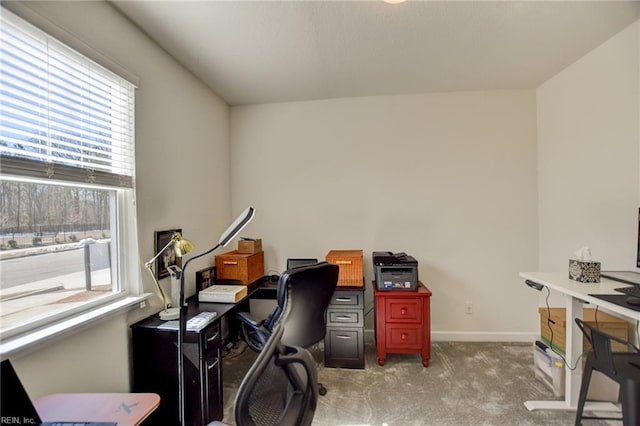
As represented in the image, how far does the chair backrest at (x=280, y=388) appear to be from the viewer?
607 mm

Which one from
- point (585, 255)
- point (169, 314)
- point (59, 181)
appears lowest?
point (169, 314)

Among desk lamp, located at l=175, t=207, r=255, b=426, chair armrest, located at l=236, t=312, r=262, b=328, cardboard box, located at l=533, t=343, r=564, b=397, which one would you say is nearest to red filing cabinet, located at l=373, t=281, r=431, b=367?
cardboard box, located at l=533, t=343, r=564, b=397

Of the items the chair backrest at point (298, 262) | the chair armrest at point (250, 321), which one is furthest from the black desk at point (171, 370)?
the chair backrest at point (298, 262)

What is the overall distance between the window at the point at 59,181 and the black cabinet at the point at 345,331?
5.49 ft

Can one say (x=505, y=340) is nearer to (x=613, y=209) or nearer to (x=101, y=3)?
(x=613, y=209)

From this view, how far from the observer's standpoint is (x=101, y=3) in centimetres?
158

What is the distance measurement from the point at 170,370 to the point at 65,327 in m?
0.63

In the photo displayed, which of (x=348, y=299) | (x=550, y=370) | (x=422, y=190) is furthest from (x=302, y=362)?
(x=422, y=190)

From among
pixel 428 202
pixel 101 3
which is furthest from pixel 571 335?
pixel 101 3

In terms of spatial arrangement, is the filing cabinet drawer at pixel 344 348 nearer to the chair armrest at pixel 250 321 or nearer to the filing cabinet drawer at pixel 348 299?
the filing cabinet drawer at pixel 348 299

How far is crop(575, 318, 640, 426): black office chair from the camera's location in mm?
1285

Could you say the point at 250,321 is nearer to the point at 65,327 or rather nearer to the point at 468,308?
the point at 65,327

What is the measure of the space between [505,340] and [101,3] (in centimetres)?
442

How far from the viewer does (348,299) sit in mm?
2535
